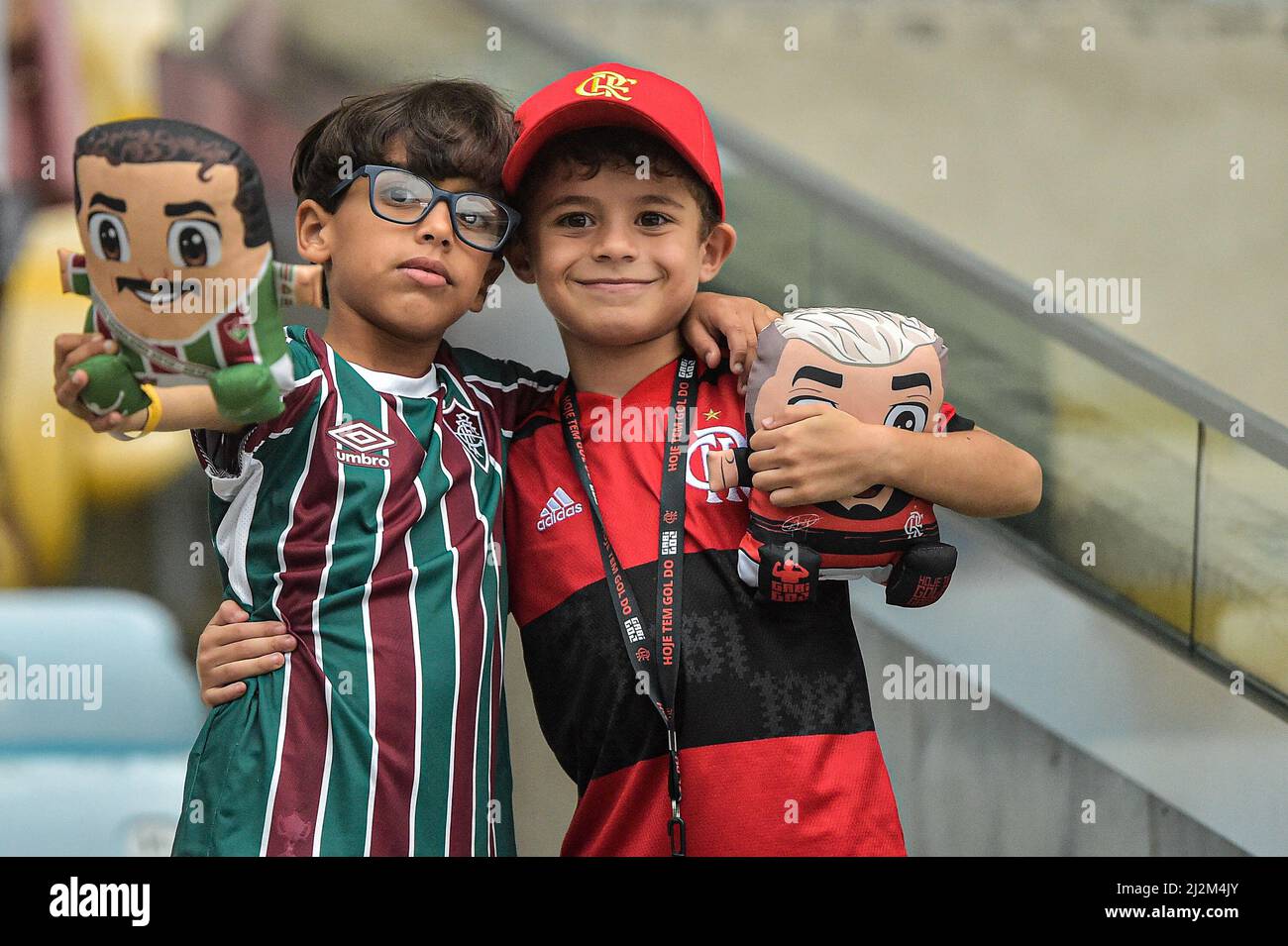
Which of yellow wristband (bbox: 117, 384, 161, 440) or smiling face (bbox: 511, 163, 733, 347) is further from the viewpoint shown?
smiling face (bbox: 511, 163, 733, 347)

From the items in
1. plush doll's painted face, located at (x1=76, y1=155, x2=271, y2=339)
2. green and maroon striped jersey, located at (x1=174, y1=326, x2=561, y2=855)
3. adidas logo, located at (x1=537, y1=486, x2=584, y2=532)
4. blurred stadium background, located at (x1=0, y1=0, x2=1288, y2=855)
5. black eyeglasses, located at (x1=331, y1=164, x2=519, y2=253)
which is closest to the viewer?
plush doll's painted face, located at (x1=76, y1=155, x2=271, y2=339)

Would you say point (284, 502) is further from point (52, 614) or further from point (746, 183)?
point (52, 614)

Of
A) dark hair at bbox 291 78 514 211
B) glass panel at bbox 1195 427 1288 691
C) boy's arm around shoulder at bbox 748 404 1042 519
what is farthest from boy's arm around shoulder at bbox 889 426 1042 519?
glass panel at bbox 1195 427 1288 691

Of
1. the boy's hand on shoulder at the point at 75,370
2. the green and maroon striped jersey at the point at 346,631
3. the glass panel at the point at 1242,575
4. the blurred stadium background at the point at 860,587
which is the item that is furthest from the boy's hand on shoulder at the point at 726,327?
the glass panel at the point at 1242,575

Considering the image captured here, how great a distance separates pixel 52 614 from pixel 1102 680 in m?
2.63

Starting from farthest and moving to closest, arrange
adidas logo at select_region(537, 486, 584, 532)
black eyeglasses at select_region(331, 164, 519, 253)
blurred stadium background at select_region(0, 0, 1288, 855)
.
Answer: blurred stadium background at select_region(0, 0, 1288, 855) < adidas logo at select_region(537, 486, 584, 532) < black eyeglasses at select_region(331, 164, 519, 253)

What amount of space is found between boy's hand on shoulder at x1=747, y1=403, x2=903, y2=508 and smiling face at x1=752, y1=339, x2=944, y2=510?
3 cm

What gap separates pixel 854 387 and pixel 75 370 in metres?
1.05

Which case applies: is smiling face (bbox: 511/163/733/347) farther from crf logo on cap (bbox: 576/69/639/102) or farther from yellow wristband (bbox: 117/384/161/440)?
yellow wristband (bbox: 117/384/161/440)

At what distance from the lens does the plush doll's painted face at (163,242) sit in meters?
1.41

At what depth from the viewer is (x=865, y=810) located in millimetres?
1822

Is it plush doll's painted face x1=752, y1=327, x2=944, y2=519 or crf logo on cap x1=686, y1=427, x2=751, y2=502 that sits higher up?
plush doll's painted face x1=752, y1=327, x2=944, y2=519

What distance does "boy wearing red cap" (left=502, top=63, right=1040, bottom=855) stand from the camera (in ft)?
5.88
